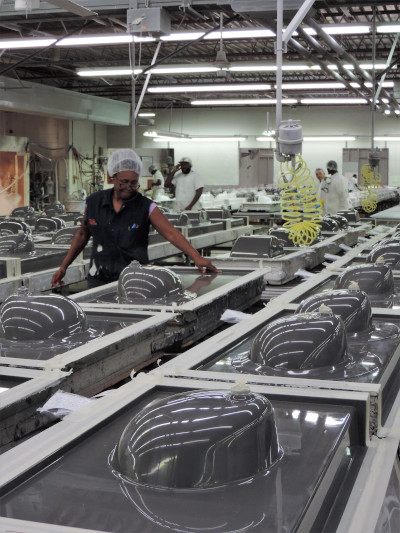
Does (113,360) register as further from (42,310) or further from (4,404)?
(4,404)

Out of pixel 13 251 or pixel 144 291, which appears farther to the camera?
pixel 13 251

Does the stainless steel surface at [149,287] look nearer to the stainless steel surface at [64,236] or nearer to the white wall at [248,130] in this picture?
the stainless steel surface at [64,236]

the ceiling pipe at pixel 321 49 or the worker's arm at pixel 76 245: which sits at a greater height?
the ceiling pipe at pixel 321 49

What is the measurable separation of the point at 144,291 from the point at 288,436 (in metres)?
1.85

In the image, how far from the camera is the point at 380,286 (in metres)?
3.41

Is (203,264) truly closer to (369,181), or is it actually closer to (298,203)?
(298,203)

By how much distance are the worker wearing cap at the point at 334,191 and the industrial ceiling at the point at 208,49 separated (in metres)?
1.48

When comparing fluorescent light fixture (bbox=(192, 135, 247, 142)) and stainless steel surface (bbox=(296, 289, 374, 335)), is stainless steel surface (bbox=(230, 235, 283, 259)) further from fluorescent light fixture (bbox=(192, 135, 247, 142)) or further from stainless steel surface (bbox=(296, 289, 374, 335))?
fluorescent light fixture (bbox=(192, 135, 247, 142))

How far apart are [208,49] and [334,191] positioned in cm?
381

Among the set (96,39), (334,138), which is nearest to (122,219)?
(96,39)

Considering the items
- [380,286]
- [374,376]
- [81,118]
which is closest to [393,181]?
[81,118]

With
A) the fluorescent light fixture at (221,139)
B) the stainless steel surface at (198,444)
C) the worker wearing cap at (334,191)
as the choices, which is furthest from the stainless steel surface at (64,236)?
the fluorescent light fixture at (221,139)

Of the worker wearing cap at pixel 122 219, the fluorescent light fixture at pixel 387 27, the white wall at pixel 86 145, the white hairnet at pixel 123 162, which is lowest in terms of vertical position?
the worker wearing cap at pixel 122 219

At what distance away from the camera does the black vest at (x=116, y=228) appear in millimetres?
3850
